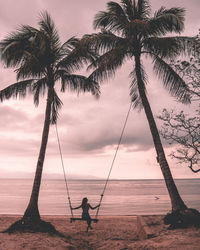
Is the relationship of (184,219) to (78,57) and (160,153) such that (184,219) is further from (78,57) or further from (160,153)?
(78,57)

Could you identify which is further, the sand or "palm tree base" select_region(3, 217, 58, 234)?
"palm tree base" select_region(3, 217, 58, 234)

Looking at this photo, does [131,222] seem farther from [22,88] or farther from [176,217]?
[22,88]

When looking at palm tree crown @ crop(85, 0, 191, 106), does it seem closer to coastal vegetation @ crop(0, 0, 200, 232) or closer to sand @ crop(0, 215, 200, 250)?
coastal vegetation @ crop(0, 0, 200, 232)

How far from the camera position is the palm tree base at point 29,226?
9.64m

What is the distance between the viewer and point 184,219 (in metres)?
9.12

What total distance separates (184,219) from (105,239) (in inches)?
136

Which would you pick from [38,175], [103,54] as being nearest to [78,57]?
[103,54]

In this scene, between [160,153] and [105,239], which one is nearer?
[160,153]

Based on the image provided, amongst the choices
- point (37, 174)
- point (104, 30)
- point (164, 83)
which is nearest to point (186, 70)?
point (164, 83)

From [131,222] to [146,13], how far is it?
1068 centimetres

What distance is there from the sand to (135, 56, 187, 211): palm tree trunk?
1.08 metres

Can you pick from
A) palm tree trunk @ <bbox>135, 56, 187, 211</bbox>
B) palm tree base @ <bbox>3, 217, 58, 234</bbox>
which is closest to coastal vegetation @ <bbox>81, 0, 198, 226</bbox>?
palm tree trunk @ <bbox>135, 56, 187, 211</bbox>

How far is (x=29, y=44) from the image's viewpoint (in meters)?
11.2

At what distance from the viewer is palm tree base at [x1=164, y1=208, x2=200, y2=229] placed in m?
9.00
